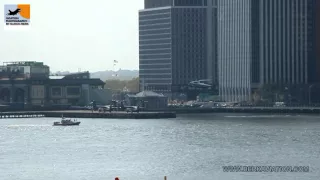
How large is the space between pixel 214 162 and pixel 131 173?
14706 millimetres

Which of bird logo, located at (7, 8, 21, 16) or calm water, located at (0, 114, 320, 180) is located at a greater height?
bird logo, located at (7, 8, 21, 16)

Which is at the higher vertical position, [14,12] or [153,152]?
[14,12]

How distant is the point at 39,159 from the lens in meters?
123

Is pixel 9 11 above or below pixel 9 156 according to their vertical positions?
above

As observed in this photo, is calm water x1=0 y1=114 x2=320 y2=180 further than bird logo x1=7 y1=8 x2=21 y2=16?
No

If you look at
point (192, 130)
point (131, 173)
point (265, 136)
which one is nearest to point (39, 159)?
point (131, 173)

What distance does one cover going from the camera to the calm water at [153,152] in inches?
4117

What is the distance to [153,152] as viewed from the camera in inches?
5217

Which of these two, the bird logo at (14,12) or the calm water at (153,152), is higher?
the bird logo at (14,12)

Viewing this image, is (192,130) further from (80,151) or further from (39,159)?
(39,159)

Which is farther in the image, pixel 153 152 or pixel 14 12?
pixel 14 12

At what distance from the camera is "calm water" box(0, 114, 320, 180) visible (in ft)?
343

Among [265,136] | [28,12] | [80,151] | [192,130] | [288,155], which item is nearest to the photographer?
[288,155]

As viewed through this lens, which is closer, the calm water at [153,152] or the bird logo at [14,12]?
the calm water at [153,152]
